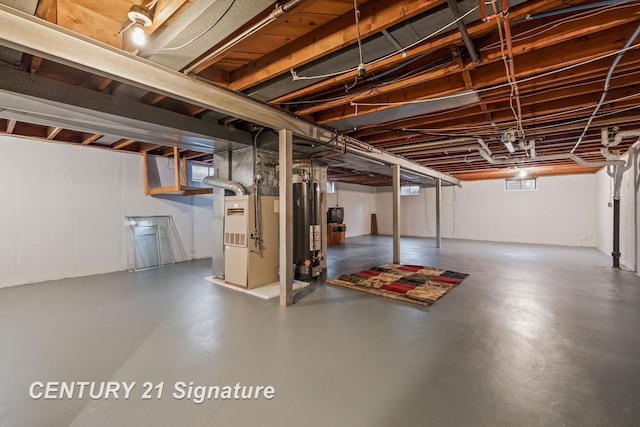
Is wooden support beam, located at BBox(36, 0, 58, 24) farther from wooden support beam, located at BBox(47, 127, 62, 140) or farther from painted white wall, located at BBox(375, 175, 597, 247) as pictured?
painted white wall, located at BBox(375, 175, 597, 247)

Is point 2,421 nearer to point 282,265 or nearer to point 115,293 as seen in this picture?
point 282,265

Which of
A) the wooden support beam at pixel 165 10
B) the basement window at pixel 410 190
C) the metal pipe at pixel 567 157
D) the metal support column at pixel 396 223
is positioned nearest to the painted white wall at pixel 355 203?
the basement window at pixel 410 190

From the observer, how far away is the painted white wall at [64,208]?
161 inches

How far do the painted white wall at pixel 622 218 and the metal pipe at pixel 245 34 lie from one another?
6.44m

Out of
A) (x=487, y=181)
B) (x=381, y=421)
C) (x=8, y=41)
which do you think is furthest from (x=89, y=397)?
(x=487, y=181)

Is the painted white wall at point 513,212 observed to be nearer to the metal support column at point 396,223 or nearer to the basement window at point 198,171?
the metal support column at point 396,223

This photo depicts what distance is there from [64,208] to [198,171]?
2.67 metres

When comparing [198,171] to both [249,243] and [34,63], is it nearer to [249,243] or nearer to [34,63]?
[249,243]

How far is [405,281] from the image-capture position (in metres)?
4.17

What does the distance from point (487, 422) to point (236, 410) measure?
1360mm

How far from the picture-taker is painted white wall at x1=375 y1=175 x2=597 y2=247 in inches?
319

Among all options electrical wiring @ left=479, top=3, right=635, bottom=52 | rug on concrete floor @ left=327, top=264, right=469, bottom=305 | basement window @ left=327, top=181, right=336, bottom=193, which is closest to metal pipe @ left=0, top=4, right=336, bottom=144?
electrical wiring @ left=479, top=3, right=635, bottom=52

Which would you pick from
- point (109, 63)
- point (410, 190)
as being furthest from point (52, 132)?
point (410, 190)

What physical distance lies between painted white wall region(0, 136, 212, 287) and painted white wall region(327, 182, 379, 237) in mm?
6549
